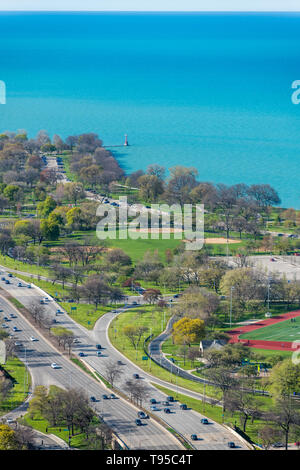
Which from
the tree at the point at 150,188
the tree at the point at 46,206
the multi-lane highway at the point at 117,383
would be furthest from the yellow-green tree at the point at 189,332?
the tree at the point at 150,188

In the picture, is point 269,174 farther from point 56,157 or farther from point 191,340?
point 191,340

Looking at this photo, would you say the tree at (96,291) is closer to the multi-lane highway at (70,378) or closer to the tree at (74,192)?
the multi-lane highway at (70,378)

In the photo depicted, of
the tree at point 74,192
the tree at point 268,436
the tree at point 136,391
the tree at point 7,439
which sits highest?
the tree at point 74,192

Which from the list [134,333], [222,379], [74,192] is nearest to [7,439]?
[222,379]

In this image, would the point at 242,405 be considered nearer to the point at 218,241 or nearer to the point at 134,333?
the point at 134,333

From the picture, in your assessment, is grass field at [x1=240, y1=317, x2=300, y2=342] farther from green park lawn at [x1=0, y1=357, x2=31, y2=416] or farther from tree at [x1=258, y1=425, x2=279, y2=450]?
green park lawn at [x1=0, y1=357, x2=31, y2=416]

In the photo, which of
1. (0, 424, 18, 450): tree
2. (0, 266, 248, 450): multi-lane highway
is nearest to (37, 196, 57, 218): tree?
(0, 266, 248, 450): multi-lane highway
